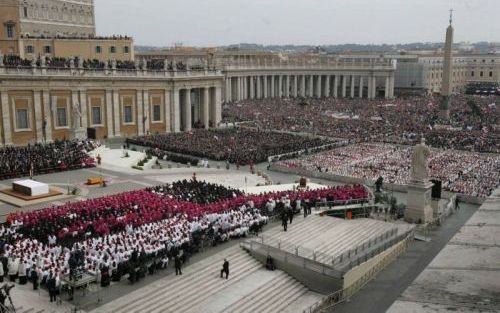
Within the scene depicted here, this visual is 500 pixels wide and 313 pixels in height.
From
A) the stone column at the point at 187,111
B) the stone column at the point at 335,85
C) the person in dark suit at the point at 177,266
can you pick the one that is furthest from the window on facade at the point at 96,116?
the stone column at the point at 335,85

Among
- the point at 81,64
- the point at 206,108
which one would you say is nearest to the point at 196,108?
the point at 206,108

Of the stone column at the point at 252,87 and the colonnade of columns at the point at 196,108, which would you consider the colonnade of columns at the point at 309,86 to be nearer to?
the stone column at the point at 252,87

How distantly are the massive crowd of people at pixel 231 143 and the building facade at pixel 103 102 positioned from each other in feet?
13.4

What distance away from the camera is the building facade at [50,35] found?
66.3 m

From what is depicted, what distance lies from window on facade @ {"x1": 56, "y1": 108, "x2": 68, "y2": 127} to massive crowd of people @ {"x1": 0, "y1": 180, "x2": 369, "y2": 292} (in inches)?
991

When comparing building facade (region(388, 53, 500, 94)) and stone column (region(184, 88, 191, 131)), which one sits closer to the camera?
stone column (region(184, 88, 191, 131))

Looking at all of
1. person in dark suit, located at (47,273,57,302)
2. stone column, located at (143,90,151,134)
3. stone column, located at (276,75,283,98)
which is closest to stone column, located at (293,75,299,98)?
stone column, located at (276,75,283,98)

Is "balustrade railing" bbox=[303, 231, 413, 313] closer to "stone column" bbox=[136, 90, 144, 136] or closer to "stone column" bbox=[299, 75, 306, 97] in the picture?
"stone column" bbox=[136, 90, 144, 136]

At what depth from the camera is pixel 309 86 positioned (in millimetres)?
122750

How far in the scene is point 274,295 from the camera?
2181cm

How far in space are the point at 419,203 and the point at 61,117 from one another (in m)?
37.9

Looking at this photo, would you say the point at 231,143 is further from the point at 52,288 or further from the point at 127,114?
the point at 52,288

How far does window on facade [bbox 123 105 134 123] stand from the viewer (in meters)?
59.9

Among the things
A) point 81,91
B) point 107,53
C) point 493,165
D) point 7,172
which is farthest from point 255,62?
point 7,172
